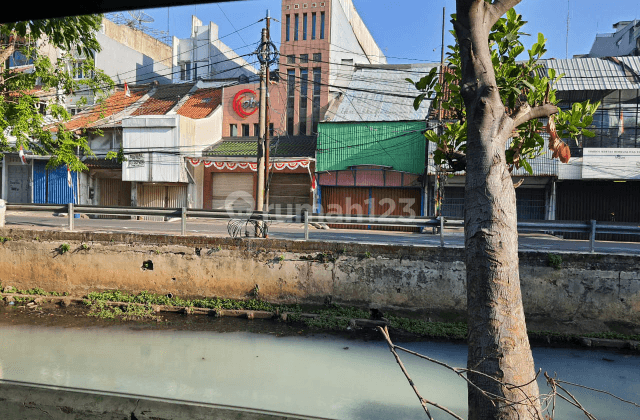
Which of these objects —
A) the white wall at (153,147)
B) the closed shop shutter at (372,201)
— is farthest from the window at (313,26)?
the white wall at (153,147)

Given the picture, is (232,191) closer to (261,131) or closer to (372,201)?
(372,201)

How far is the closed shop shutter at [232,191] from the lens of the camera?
22.5 meters

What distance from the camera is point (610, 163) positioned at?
17.5 m

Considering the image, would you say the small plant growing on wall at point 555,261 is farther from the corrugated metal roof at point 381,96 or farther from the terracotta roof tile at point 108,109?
the terracotta roof tile at point 108,109

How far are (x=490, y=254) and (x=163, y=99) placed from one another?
25779 mm

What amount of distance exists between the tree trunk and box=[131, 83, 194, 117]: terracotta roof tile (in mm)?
23157

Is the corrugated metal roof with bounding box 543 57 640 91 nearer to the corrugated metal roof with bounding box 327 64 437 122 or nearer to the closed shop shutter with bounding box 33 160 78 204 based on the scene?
the corrugated metal roof with bounding box 327 64 437 122

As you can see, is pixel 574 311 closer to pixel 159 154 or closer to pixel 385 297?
pixel 385 297

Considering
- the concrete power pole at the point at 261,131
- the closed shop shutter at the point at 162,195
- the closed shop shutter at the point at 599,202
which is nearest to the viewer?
the concrete power pole at the point at 261,131

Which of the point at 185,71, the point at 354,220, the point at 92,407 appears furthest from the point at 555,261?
the point at 185,71

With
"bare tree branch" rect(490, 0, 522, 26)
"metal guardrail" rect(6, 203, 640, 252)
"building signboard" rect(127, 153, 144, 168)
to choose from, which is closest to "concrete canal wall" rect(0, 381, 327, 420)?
"bare tree branch" rect(490, 0, 522, 26)

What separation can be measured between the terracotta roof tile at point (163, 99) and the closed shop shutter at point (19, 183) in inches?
274

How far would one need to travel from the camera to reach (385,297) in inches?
398

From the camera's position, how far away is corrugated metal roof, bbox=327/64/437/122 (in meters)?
20.7
